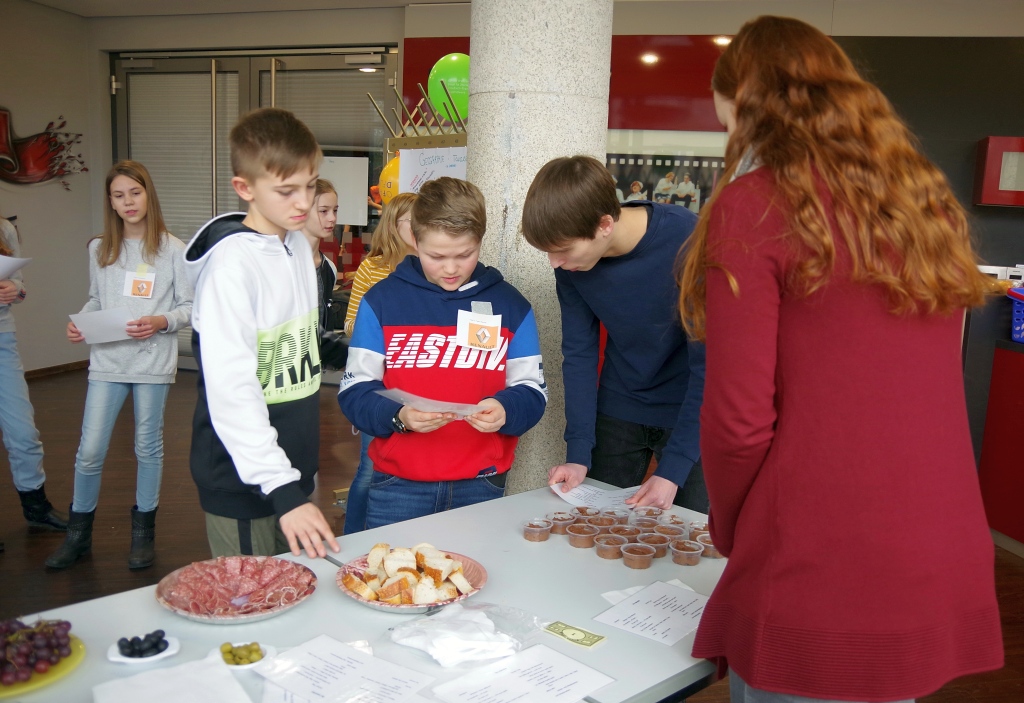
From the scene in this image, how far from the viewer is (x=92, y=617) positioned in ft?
4.49

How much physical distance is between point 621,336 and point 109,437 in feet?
7.87

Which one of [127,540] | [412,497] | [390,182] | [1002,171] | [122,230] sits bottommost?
[127,540]

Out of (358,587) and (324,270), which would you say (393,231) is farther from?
(358,587)

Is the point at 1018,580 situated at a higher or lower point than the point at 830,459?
lower

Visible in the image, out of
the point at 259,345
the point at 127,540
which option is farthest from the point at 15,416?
the point at 259,345

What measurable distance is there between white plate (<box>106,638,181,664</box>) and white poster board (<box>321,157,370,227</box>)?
6.74 metres

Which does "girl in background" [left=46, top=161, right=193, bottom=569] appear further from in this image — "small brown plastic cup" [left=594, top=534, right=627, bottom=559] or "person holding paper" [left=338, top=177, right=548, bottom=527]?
"small brown plastic cup" [left=594, top=534, right=627, bottom=559]

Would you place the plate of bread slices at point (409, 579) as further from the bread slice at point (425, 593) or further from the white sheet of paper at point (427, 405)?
the white sheet of paper at point (427, 405)

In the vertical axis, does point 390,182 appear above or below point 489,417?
above

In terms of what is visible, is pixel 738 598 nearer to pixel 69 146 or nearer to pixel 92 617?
pixel 92 617

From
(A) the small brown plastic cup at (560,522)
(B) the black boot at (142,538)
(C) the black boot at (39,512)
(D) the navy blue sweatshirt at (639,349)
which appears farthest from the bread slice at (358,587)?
(C) the black boot at (39,512)

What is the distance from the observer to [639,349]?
224cm

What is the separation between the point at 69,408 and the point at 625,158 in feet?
15.7

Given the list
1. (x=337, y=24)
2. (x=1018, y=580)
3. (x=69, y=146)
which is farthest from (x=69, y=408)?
(x=1018, y=580)
